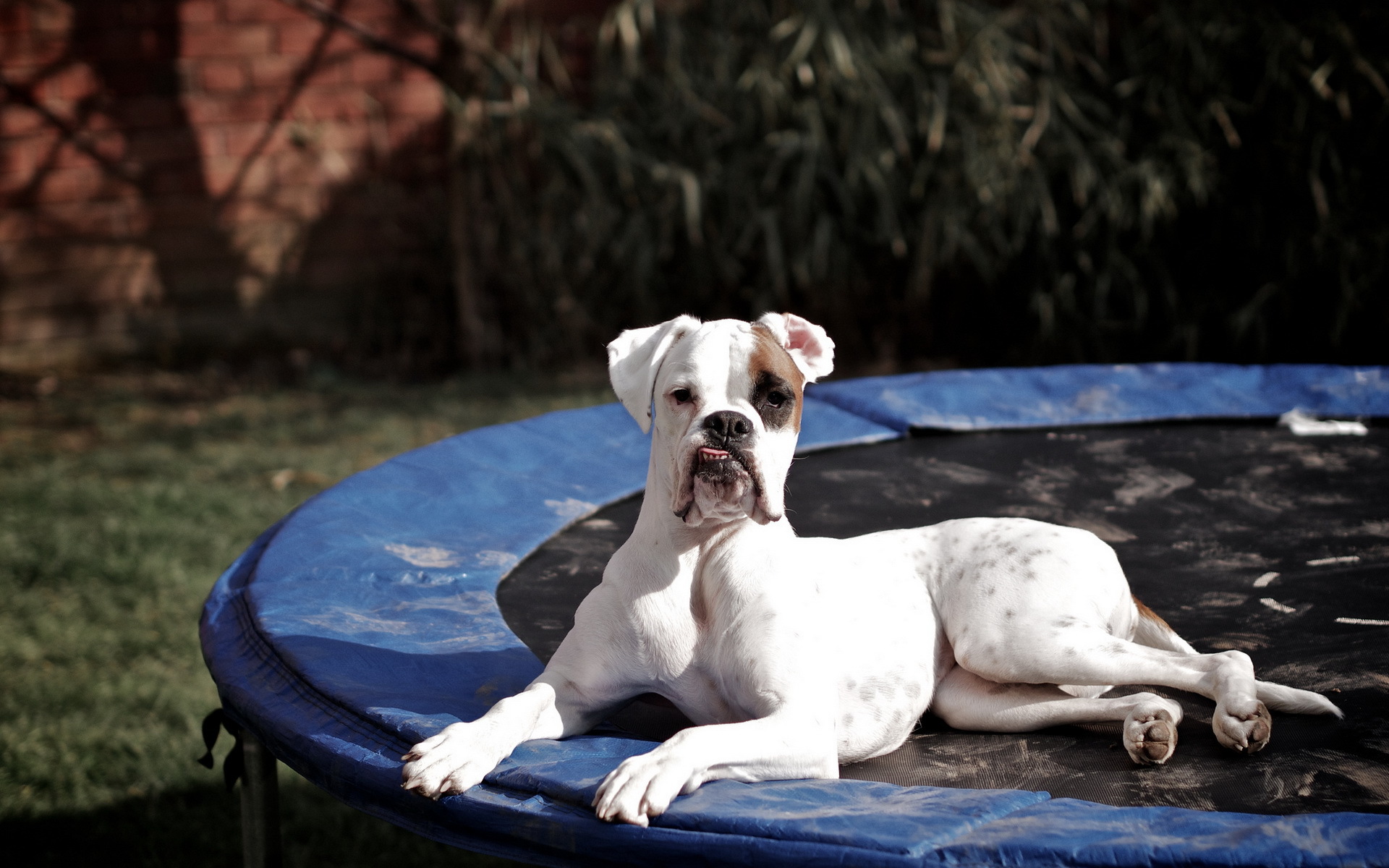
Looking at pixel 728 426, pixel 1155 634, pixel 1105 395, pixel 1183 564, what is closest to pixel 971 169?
pixel 1105 395

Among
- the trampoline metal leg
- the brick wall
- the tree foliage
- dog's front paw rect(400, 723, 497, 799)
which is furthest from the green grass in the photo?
dog's front paw rect(400, 723, 497, 799)

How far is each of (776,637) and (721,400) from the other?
25 cm

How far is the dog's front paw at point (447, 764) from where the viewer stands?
3.71 feet

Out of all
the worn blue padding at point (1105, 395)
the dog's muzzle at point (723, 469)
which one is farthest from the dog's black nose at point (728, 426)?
the worn blue padding at point (1105, 395)

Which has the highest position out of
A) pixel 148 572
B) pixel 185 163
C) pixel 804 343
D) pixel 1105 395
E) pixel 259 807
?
pixel 185 163

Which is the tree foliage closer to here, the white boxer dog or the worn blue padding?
the worn blue padding

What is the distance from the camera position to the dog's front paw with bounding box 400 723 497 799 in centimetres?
113

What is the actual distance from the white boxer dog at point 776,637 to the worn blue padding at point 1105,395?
143 cm

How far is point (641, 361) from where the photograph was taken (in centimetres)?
135

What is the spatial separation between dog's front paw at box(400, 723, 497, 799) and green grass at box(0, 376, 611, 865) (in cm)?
106

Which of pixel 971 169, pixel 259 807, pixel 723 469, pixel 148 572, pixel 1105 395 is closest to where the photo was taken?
pixel 723 469

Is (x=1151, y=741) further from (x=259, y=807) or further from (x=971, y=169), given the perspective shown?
(x=971, y=169)

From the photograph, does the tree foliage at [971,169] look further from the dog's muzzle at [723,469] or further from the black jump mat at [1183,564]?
the dog's muzzle at [723,469]

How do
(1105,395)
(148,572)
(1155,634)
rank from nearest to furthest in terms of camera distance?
1. (1155,634)
2. (1105,395)
3. (148,572)
